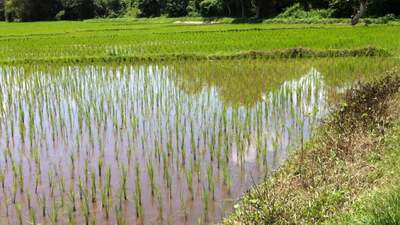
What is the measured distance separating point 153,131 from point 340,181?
109 inches

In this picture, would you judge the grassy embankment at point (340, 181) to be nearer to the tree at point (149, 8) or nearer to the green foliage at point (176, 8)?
the green foliage at point (176, 8)

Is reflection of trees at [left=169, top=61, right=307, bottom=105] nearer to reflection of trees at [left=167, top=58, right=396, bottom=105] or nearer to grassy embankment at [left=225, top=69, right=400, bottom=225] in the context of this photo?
reflection of trees at [left=167, top=58, right=396, bottom=105]

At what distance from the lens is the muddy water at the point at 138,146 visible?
3939mm

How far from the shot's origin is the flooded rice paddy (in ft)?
13.1

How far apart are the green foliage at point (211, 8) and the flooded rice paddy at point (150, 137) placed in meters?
24.5

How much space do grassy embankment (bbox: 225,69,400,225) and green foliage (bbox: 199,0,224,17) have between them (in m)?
29.1

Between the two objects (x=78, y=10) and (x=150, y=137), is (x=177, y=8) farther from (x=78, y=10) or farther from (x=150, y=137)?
(x=150, y=137)

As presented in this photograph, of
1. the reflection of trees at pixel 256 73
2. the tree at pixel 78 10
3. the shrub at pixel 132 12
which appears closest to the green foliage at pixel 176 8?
the shrub at pixel 132 12

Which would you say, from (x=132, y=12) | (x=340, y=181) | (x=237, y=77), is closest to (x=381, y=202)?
(x=340, y=181)

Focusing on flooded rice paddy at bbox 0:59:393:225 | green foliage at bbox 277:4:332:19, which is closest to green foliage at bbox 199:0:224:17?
green foliage at bbox 277:4:332:19

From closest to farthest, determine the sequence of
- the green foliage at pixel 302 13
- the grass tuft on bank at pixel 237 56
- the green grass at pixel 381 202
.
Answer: the green grass at pixel 381 202 → the grass tuft on bank at pixel 237 56 → the green foliage at pixel 302 13

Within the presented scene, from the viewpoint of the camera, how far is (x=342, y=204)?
3383mm

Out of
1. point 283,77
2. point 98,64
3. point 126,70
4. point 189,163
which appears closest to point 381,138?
point 189,163

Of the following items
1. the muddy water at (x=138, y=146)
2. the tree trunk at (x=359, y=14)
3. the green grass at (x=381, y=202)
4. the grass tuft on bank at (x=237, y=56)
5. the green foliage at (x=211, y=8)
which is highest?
the green foliage at (x=211, y=8)
